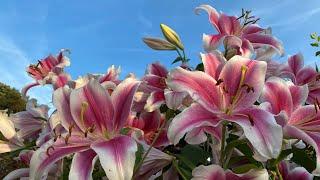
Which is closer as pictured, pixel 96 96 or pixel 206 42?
pixel 96 96

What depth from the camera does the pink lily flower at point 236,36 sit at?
4.89ft

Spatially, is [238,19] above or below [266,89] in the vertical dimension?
above

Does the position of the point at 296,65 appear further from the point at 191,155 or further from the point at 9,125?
the point at 9,125

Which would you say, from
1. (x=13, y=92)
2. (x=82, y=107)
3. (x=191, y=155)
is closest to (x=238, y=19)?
(x=191, y=155)

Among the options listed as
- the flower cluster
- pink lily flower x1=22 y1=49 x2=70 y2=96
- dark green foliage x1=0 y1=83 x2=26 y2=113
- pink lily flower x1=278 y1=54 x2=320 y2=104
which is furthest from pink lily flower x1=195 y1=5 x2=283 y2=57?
dark green foliage x1=0 y1=83 x2=26 y2=113

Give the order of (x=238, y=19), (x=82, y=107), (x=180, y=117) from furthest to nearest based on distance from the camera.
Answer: (x=238, y=19) → (x=82, y=107) → (x=180, y=117)

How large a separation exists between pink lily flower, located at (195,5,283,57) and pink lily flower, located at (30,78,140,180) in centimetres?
42

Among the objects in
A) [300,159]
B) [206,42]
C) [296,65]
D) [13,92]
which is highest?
[206,42]

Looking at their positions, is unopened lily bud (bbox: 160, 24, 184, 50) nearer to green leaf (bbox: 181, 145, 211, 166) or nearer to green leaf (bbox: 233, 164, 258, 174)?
green leaf (bbox: 181, 145, 211, 166)

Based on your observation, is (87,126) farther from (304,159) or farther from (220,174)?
(304,159)

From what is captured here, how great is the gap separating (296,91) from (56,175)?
56 centimetres

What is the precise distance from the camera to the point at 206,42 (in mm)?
1477

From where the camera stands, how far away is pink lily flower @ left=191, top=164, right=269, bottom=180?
1.02 meters

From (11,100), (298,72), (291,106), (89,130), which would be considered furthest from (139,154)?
(11,100)
